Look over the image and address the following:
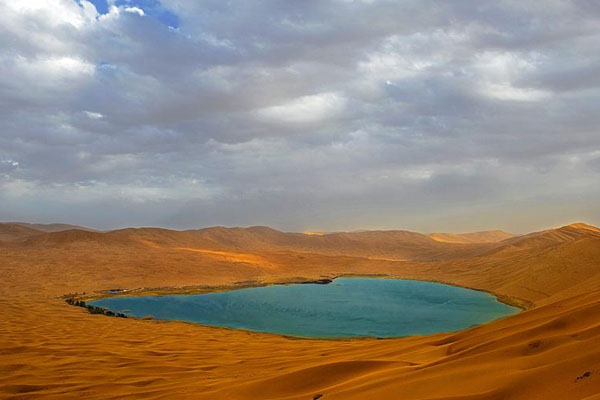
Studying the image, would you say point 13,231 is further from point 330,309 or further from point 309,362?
point 309,362

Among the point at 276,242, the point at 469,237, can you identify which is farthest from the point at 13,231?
the point at 469,237

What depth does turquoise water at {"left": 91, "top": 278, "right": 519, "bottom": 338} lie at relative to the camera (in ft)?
69.9

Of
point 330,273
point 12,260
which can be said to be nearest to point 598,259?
point 330,273

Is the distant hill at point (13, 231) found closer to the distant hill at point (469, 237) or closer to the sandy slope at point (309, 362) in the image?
the sandy slope at point (309, 362)

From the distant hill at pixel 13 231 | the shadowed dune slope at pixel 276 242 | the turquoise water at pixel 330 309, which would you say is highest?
the distant hill at pixel 13 231

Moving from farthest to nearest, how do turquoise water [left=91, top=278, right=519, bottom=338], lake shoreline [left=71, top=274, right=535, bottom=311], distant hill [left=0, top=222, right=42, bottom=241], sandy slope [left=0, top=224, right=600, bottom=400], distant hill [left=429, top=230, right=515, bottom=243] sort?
1. distant hill [left=429, top=230, right=515, bottom=243]
2. distant hill [left=0, top=222, right=42, bottom=241]
3. lake shoreline [left=71, top=274, right=535, bottom=311]
4. turquoise water [left=91, top=278, right=519, bottom=338]
5. sandy slope [left=0, top=224, right=600, bottom=400]

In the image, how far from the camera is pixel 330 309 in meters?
27.4

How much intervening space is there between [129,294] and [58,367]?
27967mm

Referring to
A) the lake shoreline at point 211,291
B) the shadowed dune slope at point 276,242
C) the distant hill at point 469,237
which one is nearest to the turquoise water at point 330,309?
the lake shoreline at point 211,291

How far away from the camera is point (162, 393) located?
17.7 feet

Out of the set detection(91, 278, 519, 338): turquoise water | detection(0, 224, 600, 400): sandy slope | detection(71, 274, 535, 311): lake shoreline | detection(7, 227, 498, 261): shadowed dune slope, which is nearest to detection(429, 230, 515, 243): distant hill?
detection(7, 227, 498, 261): shadowed dune slope

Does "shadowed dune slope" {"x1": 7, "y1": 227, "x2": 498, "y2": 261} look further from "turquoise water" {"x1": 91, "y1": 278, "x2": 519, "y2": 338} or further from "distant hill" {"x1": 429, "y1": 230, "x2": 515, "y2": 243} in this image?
"distant hill" {"x1": 429, "y1": 230, "x2": 515, "y2": 243}

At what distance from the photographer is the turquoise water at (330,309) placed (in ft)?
69.9

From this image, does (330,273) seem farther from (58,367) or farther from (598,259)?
(58,367)
